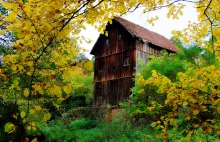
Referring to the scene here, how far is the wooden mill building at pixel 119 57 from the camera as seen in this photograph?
1933cm

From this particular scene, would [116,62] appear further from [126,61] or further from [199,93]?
[199,93]

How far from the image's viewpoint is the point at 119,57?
67.3 feet

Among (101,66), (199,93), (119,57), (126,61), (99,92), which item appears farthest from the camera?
(101,66)

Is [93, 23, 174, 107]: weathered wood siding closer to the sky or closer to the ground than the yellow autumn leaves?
closer to the sky

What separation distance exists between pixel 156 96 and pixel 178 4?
956 centimetres

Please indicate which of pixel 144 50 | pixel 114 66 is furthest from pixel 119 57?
pixel 144 50

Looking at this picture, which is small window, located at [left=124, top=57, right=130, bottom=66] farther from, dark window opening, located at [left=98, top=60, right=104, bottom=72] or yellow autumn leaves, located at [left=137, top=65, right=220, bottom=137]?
yellow autumn leaves, located at [left=137, top=65, right=220, bottom=137]

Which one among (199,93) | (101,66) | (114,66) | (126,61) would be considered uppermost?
(126,61)

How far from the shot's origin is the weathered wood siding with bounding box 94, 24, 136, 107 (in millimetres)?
19406

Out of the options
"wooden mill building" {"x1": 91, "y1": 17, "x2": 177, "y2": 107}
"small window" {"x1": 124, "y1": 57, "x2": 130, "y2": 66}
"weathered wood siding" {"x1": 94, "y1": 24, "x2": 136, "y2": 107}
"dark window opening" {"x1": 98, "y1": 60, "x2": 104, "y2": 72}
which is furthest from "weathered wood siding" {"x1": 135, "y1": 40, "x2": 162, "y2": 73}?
"dark window opening" {"x1": 98, "y1": 60, "x2": 104, "y2": 72}

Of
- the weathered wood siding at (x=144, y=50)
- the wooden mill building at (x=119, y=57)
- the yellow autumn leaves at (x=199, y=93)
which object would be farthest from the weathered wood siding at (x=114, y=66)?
the yellow autumn leaves at (x=199, y=93)

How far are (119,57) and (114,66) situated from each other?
0.86 meters

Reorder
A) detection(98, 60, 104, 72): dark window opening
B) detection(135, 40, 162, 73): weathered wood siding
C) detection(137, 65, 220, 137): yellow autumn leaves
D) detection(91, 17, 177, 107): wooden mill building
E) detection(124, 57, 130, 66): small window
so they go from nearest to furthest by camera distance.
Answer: detection(137, 65, 220, 137): yellow autumn leaves → detection(91, 17, 177, 107): wooden mill building → detection(135, 40, 162, 73): weathered wood siding → detection(124, 57, 130, 66): small window → detection(98, 60, 104, 72): dark window opening

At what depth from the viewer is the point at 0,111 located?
751cm
